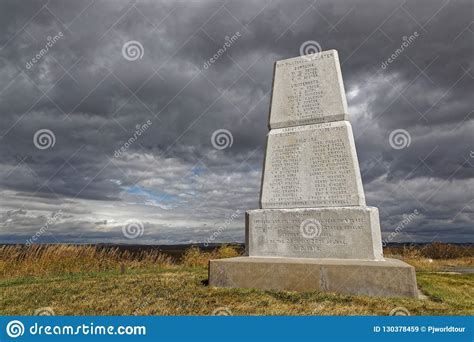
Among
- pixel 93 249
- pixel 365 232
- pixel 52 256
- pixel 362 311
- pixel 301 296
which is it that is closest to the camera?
pixel 362 311

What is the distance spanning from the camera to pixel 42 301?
6.25 metres

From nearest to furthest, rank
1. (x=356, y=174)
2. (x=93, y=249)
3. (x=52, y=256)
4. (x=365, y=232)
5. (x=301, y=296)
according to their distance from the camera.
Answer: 1. (x=301, y=296)
2. (x=365, y=232)
3. (x=356, y=174)
4. (x=52, y=256)
5. (x=93, y=249)

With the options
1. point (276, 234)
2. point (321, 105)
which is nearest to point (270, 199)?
point (276, 234)

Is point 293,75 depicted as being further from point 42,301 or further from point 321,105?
point 42,301

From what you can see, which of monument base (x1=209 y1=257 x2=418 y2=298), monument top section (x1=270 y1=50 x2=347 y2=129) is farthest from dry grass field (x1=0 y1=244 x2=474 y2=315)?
monument top section (x1=270 y1=50 x2=347 y2=129)

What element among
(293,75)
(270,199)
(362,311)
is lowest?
(362,311)

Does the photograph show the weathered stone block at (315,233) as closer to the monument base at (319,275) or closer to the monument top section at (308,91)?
the monument base at (319,275)

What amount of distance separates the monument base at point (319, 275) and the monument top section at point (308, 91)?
2.98 metres

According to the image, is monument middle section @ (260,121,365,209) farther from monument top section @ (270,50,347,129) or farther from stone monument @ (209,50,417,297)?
monument top section @ (270,50,347,129)

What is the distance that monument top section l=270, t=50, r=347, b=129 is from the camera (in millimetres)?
7840

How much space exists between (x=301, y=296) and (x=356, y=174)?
2625mm

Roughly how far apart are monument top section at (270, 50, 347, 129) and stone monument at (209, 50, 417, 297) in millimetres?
21

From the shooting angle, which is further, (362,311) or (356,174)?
(356,174)

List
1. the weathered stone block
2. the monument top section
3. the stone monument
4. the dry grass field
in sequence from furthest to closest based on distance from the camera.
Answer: the monument top section → the weathered stone block → the stone monument → the dry grass field
